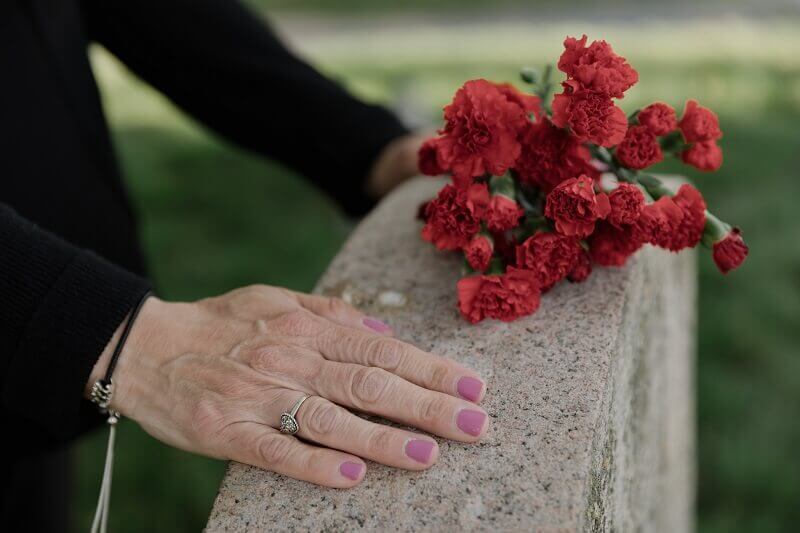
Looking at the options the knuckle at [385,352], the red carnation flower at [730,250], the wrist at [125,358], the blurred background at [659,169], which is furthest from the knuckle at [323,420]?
the blurred background at [659,169]

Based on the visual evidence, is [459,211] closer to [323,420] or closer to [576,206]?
[576,206]

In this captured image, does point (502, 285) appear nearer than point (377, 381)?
No

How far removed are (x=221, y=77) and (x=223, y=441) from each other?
1101 millimetres

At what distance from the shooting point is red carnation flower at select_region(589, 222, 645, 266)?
1.30 meters

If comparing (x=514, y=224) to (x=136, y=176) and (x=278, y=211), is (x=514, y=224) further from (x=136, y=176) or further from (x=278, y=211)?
(x=136, y=176)

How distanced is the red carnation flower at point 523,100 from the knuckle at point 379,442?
1.92ft

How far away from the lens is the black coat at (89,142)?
1.32 meters

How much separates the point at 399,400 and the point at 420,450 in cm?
9

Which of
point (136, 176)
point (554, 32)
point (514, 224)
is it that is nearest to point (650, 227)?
point (514, 224)

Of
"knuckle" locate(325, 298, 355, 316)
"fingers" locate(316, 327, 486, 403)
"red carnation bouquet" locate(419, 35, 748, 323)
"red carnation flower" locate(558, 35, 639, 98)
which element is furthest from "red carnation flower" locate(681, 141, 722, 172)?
"knuckle" locate(325, 298, 355, 316)

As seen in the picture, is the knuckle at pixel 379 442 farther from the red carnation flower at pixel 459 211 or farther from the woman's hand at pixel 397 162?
the woman's hand at pixel 397 162

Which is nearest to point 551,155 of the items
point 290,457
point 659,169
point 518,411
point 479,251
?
point 479,251

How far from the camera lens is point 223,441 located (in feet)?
4.02

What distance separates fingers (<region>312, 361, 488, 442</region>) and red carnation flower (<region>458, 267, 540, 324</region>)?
0.21m
